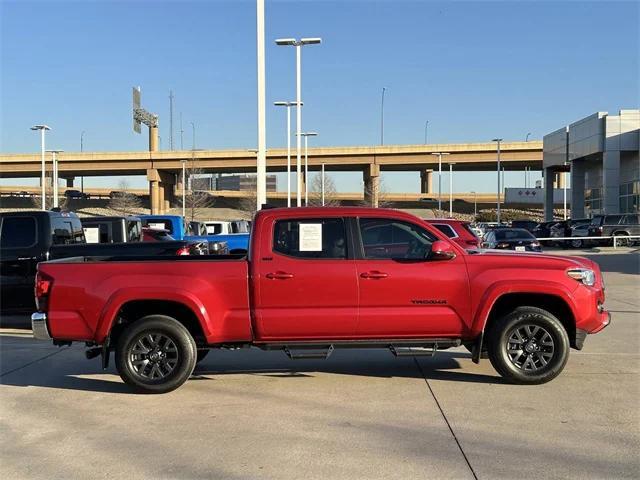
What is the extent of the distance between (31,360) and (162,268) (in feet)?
11.2

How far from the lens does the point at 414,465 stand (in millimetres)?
4688

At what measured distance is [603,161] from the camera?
44156 mm

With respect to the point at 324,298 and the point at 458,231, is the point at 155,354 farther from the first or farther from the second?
the point at 458,231

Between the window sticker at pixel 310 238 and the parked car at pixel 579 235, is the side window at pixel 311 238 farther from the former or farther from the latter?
the parked car at pixel 579 235

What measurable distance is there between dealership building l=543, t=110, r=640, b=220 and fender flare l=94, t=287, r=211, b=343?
4210 centimetres

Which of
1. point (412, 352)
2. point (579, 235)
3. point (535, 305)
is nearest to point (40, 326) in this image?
point (412, 352)

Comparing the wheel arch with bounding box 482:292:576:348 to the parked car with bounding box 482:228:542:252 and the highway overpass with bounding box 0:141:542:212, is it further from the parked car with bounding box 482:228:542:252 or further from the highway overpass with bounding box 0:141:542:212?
the highway overpass with bounding box 0:141:542:212

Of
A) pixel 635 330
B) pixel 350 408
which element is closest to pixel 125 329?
pixel 350 408

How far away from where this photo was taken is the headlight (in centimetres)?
674

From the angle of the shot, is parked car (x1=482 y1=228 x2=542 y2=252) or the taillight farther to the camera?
parked car (x1=482 y1=228 x2=542 y2=252)

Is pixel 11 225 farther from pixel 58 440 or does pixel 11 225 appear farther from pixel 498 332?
pixel 498 332

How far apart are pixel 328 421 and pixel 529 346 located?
2530 millimetres

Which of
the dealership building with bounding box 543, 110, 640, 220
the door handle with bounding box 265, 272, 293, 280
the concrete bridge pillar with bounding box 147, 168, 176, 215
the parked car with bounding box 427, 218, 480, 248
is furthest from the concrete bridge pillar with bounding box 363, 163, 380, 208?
the door handle with bounding box 265, 272, 293, 280

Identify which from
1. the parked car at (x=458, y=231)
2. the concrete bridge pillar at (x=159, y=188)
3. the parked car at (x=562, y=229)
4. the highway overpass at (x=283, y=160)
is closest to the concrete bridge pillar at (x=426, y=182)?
the highway overpass at (x=283, y=160)
